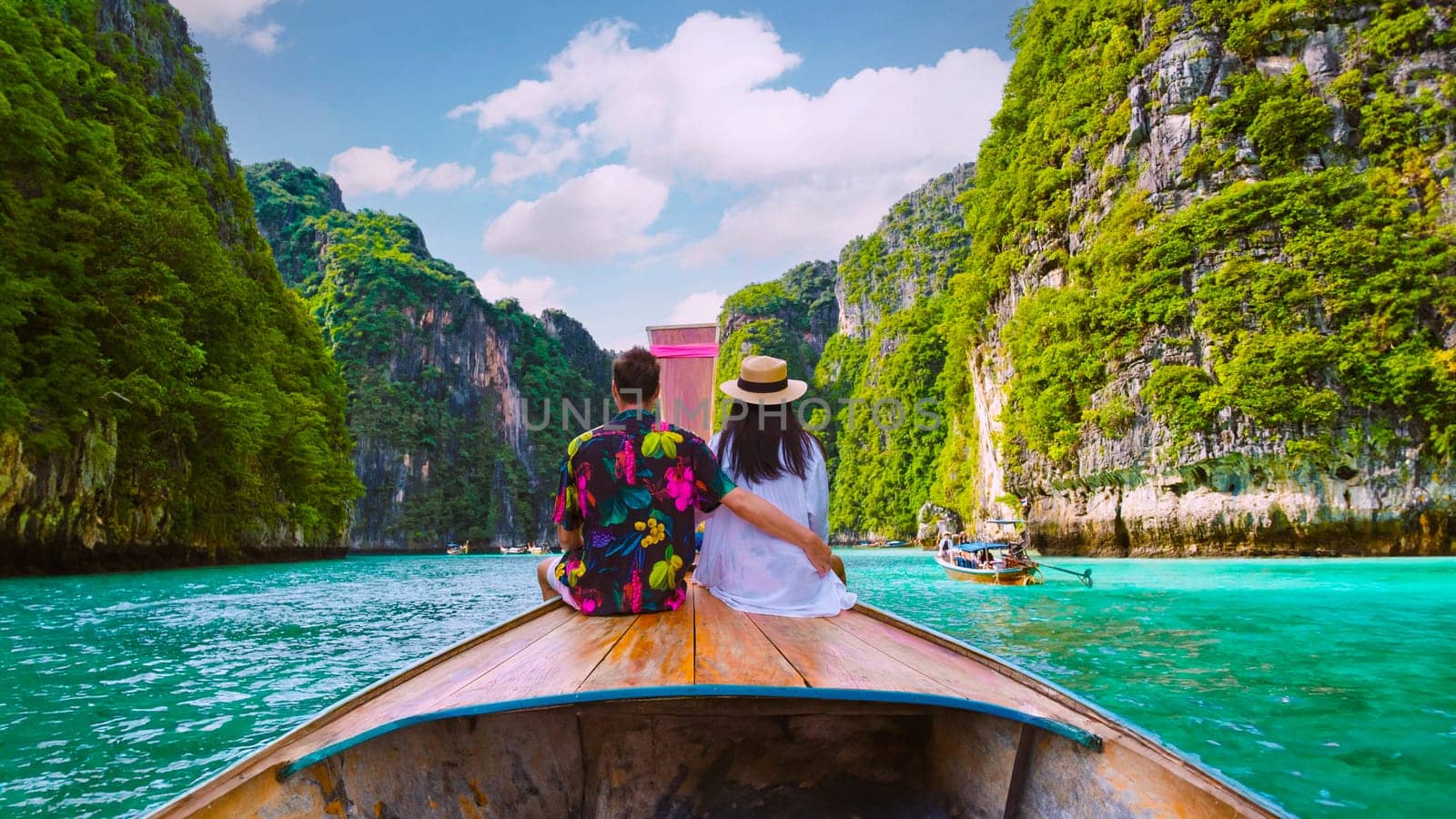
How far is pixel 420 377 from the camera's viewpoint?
6844 centimetres

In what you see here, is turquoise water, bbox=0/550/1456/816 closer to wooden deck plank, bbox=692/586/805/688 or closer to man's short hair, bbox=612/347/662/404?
wooden deck plank, bbox=692/586/805/688

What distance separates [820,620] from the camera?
2748mm

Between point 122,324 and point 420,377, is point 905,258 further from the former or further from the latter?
point 122,324

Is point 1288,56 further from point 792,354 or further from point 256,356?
point 792,354

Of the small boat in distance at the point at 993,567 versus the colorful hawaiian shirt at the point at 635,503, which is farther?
the small boat in distance at the point at 993,567

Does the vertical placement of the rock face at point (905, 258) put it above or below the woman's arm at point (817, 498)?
above

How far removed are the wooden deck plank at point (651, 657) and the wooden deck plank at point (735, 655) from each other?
0.13ft

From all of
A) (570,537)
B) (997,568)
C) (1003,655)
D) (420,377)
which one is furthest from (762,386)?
(420,377)

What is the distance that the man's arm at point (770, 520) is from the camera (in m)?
2.65

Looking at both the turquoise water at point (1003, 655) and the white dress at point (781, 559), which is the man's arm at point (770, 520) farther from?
the turquoise water at point (1003, 655)

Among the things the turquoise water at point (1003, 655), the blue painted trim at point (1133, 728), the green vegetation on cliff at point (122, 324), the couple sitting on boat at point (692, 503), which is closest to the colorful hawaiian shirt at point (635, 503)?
the couple sitting on boat at point (692, 503)

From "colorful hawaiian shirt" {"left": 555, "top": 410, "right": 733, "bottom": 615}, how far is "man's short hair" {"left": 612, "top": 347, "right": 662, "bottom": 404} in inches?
3.4

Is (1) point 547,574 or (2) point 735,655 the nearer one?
(2) point 735,655

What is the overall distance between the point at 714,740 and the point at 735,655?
40 centimetres
